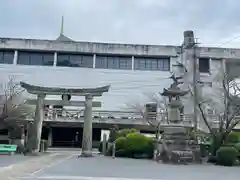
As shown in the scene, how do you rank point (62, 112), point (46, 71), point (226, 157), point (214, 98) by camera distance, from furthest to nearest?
point (46, 71) < point (62, 112) < point (214, 98) < point (226, 157)

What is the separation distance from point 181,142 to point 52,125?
2124cm

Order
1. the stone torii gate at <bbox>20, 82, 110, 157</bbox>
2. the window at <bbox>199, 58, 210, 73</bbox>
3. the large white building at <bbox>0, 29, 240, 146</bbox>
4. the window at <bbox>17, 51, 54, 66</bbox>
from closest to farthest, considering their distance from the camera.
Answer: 1. the stone torii gate at <bbox>20, 82, 110, 157</bbox>
2. the large white building at <bbox>0, 29, 240, 146</bbox>
3. the window at <bbox>17, 51, 54, 66</bbox>
4. the window at <bbox>199, 58, 210, 73</bbox>

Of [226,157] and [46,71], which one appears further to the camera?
[46,71]

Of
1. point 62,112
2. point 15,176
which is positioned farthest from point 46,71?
point 15,176

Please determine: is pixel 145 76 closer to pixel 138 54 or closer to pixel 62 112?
pixel 138 54

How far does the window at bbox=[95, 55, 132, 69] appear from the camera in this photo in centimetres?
4244

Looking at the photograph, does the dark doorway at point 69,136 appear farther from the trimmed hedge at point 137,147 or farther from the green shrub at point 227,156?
the green shrub at point 227,156

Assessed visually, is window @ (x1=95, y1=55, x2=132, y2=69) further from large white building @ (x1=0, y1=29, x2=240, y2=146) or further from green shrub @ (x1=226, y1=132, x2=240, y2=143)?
green shrub @ (x1=226, y1=132, x2=240, y2=143)

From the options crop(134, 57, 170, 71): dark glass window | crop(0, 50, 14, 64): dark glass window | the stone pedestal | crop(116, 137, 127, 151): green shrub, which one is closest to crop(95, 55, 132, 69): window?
crop(134, 57, 170, 71): dark glass window

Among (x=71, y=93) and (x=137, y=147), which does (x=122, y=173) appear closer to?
(x=137, y=147)

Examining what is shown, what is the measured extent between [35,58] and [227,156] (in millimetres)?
32536

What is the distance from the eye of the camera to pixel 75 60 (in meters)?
42.5

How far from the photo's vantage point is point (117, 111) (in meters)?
38.6

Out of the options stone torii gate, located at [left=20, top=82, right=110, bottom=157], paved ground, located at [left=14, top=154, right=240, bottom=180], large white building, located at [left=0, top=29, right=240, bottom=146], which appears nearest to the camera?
paved ground, located at [left=14, top=154, right=240, bottom=180]
